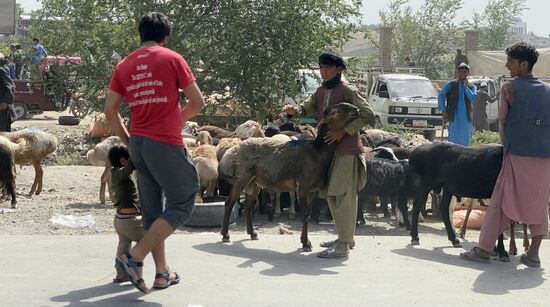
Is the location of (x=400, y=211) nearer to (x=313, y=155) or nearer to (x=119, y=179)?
(x=313, y=155)

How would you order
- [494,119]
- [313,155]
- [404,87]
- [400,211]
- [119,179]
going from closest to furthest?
[119,179], [313,155], [400,211], [404,87], [494,119]

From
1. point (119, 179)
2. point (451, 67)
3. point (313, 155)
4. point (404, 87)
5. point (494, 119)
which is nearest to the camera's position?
point (119, 179)

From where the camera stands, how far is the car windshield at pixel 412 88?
2598 centimetres

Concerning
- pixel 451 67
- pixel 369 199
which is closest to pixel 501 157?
pixel 369 199

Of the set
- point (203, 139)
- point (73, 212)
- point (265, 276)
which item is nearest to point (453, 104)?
point (203, 139)

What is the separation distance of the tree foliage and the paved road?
375 inches

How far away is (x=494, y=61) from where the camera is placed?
34.1 m

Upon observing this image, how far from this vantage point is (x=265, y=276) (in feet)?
23.0

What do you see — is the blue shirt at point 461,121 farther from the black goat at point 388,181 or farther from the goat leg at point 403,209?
the goat leg at point 403,209

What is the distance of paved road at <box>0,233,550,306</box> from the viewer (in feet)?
20.7

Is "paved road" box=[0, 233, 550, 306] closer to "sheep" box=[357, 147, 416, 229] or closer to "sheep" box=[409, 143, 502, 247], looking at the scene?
"sheep" box=[409, 143, 502, 247]

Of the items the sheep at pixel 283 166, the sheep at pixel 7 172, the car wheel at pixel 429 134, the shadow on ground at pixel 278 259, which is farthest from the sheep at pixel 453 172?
the car wheel at pixel 429 134

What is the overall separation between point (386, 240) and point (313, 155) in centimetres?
134

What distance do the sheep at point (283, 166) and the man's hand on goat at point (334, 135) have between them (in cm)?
5
